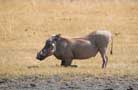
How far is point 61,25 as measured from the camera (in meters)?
33.5

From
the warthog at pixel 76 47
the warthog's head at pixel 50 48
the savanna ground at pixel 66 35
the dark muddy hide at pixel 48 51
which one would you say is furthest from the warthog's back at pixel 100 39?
the dark muddy hide at pixel 48 51

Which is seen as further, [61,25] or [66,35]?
[61,25]

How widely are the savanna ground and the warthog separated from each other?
1.31 feet

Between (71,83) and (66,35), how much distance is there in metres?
14.0

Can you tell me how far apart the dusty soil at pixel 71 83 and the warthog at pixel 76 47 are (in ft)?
8.37

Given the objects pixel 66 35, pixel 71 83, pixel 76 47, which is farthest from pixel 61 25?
pixel 71 83

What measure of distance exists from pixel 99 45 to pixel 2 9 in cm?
1694

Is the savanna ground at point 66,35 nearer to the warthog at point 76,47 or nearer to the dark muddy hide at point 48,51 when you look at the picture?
the dark muddy hide at point 48,51

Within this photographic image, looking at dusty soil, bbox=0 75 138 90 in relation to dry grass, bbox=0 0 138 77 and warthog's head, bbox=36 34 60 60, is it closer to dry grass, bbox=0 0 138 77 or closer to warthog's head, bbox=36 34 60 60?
warthog's head, bbox=36 34 60 60

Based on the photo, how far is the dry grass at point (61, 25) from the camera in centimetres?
2330

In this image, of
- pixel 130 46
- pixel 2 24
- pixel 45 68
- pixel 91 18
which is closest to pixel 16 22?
pixel 2 24

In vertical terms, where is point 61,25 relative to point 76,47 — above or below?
below

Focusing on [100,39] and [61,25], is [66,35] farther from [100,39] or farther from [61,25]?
[100,39]

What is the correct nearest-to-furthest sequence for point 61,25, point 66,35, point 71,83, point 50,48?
point 71,83
point 50,48
point 66,35
point 61,25
